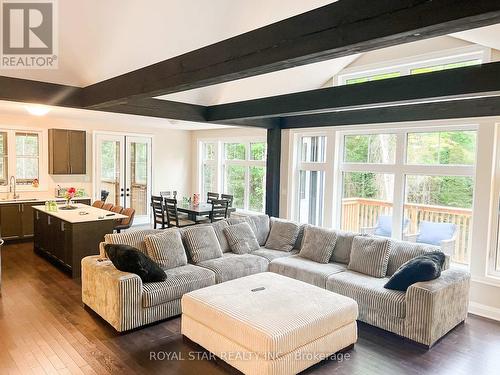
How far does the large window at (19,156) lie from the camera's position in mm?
7398

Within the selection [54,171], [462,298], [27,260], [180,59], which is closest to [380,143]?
[462,298]

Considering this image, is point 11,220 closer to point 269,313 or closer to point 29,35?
point 29,35

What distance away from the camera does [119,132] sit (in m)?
8.91

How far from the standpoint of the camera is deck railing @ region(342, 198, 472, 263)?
4.86 meters

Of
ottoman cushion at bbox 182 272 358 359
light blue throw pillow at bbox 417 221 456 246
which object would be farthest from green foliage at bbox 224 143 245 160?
ottoman cushion at bbox 182 272 358 359

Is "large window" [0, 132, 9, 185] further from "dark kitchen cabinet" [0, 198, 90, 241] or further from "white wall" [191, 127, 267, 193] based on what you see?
"white wall" [191, 127, 267, 193]

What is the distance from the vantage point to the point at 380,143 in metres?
5.70

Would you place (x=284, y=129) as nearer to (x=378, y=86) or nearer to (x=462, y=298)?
(x=378, y=86)

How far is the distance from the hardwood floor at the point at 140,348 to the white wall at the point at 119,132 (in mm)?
4058

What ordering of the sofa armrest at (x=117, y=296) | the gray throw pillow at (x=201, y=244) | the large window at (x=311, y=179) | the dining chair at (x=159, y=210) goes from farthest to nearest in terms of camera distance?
the dining chair at (x=159, y=210)
the large window at (x=311, y=179)
the gray throw pillow at (x=201, y=244)
the sofa armrest at (x=117, y=296)

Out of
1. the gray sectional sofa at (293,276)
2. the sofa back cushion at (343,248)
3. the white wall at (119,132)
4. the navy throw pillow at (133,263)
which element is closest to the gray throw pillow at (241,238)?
the gray sectional sofa at (293,276)

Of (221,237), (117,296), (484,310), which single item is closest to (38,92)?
(117,296)

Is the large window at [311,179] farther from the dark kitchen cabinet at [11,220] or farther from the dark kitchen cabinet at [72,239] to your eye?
the dark kitchen cabinet at [11,220]

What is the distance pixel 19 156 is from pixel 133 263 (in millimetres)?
5445
